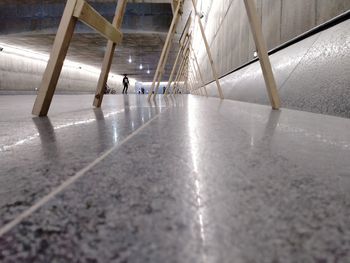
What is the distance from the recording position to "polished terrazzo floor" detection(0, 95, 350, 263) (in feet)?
0.99

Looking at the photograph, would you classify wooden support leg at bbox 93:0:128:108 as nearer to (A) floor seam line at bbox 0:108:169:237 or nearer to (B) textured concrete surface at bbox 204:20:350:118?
(B) textured concrete surface at bbox 204:20:350:118

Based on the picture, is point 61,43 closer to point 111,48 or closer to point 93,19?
point 93,19

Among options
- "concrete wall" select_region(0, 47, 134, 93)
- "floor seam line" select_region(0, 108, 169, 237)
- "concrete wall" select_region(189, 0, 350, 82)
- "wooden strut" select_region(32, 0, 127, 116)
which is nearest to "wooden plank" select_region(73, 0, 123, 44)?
"wooden strut" select_region(32, 0, 127, 116)

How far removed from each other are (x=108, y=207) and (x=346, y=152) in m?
0.63

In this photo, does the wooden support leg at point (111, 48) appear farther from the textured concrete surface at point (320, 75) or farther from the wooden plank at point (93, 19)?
the textured concrete surface at point (320, 75)

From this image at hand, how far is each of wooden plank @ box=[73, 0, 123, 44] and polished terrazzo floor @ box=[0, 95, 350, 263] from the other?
1.31 m

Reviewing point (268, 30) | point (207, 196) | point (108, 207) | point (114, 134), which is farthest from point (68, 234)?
point (268, 30)

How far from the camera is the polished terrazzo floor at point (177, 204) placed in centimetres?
30

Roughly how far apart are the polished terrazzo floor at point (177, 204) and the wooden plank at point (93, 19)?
1.31 m

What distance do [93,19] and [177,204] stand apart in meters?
1.96

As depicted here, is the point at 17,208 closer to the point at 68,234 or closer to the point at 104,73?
the point at 68,234

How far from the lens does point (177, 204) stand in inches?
16.3

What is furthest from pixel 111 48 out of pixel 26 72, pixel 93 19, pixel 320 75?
pixel 26 72

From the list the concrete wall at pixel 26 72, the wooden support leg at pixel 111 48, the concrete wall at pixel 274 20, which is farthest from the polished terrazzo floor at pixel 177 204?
the concrete wall at pixel 26 72
